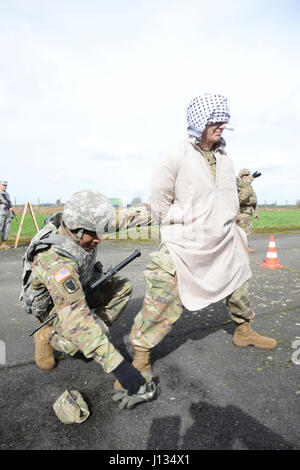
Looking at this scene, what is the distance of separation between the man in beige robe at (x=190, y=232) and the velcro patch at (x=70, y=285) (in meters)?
0.60

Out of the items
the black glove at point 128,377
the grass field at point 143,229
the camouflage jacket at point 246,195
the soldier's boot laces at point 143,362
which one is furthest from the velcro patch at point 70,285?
the camouflage jacket at point 246,195

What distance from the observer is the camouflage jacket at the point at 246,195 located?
28.1ft

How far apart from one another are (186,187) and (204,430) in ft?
5.57

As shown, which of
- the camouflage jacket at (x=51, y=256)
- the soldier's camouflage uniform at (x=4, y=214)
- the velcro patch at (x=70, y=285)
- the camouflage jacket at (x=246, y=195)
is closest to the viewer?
the velcro patch at (x=70, y=285)

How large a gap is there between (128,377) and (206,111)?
202 cm

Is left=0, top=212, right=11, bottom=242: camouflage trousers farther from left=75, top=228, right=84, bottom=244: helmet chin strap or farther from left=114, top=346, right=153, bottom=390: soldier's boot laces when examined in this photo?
left=114, top=346, right=153, bottom=390: soldier's boot laces

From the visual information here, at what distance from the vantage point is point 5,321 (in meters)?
4.04

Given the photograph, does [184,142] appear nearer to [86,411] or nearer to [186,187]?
[186,187]

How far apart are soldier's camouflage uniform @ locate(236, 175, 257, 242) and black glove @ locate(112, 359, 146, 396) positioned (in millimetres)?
6605

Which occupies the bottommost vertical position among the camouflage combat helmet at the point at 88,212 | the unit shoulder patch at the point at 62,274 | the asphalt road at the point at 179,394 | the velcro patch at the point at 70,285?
the asphalt road at the point at 179,394

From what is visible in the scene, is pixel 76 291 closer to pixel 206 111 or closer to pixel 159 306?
pixel 159 306

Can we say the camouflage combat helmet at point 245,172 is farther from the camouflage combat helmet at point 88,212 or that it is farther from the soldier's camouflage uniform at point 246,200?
the camouflage combat helmet at point 88,212

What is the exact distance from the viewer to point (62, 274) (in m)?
2.33
